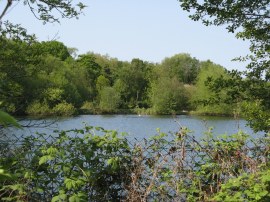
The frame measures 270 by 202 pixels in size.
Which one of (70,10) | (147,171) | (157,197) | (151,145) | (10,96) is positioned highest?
(70,10)

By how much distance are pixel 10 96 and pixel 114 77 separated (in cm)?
9279

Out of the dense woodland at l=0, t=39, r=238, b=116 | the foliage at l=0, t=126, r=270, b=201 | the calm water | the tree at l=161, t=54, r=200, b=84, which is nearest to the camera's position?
the foliage at l=0, t=126, r=270, b=201

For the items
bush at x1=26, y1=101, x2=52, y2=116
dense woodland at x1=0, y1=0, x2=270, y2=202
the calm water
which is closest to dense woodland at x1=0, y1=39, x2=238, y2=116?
the calm water

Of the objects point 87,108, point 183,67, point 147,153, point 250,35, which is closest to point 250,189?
point 147,153

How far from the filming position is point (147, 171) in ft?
15.2

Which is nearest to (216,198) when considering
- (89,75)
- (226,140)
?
(226,140)

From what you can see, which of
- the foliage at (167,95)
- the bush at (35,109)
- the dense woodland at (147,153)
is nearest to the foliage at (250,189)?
the dense woodland at (147,153)

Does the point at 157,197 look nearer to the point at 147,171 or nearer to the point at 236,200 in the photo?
the point at 147,171

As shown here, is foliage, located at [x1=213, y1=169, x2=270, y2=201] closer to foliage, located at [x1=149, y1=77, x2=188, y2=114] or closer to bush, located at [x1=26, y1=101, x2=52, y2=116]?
bush, located at [x1=26, y1=101, x2=52, y2=116]

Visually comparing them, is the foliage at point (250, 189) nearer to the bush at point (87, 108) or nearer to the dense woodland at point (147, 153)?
the dense woodland at point (147, 153)

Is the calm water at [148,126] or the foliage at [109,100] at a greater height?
the foliage at [109,100]

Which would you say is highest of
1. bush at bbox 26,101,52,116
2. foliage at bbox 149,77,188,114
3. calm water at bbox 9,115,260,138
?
foliage at bbox 149,77,188,114

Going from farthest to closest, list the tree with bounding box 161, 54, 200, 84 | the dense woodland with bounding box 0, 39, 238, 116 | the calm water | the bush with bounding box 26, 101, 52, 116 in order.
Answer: the tree with bounding box 161, 54, 200, 84 → the dense woodland with bounding box 0, 39, 238, 116 → the bush with bounding box 26, 101, 52, 116 → the calm water

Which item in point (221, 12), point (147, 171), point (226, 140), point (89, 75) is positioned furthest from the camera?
point (89, 75)
